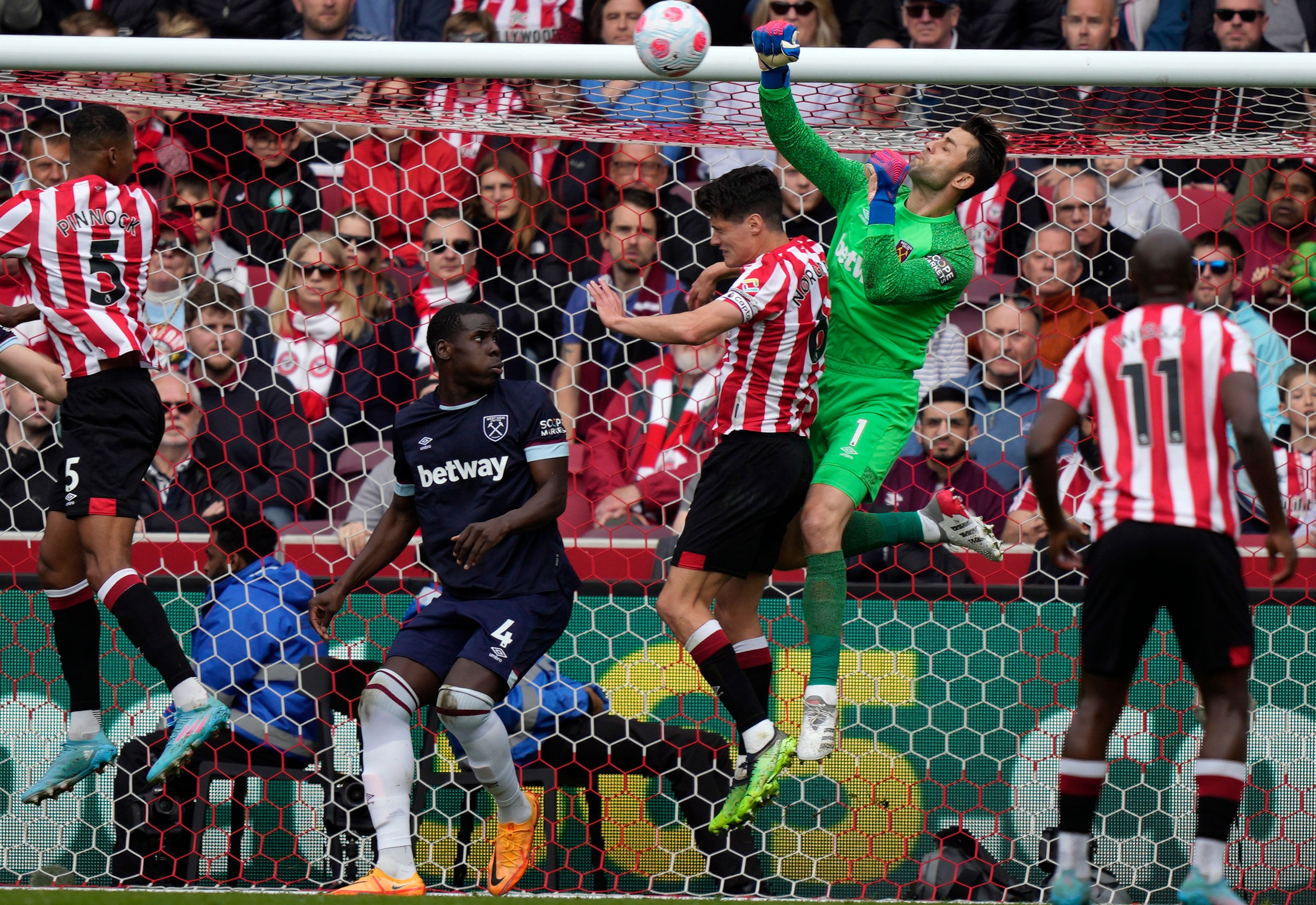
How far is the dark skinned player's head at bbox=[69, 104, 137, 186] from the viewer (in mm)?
5195

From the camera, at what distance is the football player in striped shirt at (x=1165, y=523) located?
386cm

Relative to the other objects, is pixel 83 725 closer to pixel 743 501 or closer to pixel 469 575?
pixel 469 575

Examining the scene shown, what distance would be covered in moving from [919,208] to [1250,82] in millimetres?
1240

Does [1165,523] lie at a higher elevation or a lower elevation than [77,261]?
lower

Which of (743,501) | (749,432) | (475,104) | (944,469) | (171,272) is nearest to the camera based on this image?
(743,501)

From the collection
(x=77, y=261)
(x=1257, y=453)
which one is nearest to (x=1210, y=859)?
(x=1257, y=453)

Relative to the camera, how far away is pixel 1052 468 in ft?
12.9

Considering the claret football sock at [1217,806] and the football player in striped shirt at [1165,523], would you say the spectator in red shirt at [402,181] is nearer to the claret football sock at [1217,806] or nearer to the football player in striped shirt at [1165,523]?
the football player in striped shirt at [1165,523]

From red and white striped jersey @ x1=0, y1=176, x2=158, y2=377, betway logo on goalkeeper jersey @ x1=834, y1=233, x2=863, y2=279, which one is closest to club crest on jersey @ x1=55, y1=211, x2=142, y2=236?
red and white striped jersey @ x1=0, y1=176, x2=158, y2=377

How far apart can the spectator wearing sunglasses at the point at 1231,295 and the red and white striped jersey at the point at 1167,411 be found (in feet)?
8.45

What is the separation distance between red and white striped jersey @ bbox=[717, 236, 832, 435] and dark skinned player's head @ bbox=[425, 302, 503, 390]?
0.80m

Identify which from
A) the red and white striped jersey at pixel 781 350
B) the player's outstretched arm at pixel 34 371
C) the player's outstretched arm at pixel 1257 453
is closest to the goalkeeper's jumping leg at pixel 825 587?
the red and white striped jersey at pixel 781 350

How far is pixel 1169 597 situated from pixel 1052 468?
1.51ft

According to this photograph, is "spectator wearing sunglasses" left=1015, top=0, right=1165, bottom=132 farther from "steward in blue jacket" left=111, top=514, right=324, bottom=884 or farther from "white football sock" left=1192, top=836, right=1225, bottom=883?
"steward in blue jacket" left=111, top=514, right=324, bottom=884
